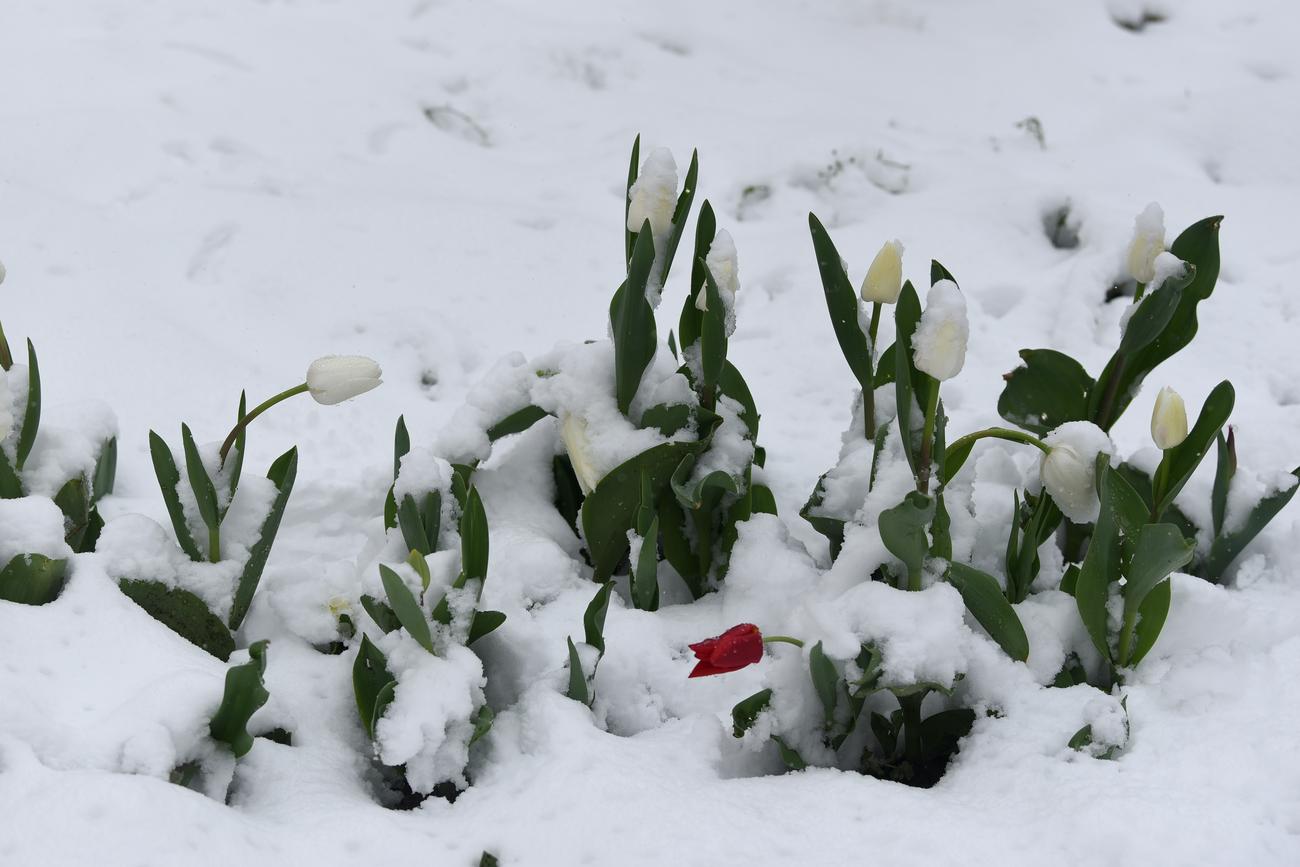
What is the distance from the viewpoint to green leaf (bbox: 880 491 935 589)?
103cm

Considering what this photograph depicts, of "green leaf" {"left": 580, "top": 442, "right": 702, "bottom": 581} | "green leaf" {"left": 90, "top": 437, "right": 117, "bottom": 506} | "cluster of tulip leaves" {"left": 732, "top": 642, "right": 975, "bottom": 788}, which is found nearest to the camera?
"cluster of tulip leaves" {"left": 732, "top": 642, "right": 975, "bottom": 788}

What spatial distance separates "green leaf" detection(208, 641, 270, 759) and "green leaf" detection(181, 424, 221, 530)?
240mm

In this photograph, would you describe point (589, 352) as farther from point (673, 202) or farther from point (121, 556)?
point (121, 556)

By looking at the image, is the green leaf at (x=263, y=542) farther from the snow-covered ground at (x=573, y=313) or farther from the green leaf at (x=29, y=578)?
the green leaf at (x=29, y=578)

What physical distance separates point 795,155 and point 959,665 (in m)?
1.56

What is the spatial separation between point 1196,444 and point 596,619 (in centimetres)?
62

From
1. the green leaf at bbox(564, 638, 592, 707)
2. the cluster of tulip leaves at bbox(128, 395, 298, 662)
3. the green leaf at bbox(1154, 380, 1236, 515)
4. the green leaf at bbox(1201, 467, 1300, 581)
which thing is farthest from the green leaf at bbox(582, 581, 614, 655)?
the green leaf at bbox(1201, 467, 1300, 581)

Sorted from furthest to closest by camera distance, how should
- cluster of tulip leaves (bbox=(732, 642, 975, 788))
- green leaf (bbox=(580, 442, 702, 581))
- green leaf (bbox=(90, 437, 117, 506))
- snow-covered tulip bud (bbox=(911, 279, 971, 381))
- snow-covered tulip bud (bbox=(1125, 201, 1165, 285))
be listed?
A: green leaf (bbox=(90, 437, 117, 506)) → green leaf (bbox=(580, 442, 702, 581)) → snow-covered tulip bud (bbox=(1125, 201, 1165, 285)) → cluster of tulip leaves (bbox=(732, 642, 975, 788)) → snow-covered tulip bud (bbox=(911, 279, 971, 381))

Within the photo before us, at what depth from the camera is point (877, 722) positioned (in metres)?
1.21

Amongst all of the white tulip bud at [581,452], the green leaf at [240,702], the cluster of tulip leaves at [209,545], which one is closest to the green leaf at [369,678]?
the green leaf at [240,702]

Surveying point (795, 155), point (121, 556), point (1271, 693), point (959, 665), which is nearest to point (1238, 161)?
point (795, 155)

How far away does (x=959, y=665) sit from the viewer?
3.68ft

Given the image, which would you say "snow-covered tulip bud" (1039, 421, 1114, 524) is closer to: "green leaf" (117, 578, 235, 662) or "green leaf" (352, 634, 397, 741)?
"green leaf" (352, 634, 397, 741)

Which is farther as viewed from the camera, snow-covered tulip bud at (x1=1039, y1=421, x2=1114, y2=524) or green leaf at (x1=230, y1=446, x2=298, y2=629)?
green leaf at (x1=230, y1=446, x2=298, y2=629)
